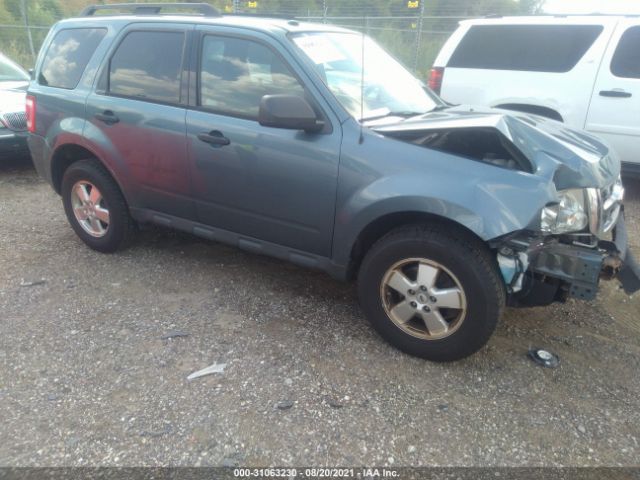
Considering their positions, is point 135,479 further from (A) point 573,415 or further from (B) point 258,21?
(B) point 258,21

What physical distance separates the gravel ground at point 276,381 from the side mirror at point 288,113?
1283mm

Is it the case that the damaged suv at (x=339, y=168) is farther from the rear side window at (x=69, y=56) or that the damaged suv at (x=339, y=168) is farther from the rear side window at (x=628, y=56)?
the rear side window at (x=628, y=56)

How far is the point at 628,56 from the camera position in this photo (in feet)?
18.0

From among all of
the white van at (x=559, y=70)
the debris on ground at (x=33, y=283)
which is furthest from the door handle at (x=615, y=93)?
the debris on ground at (x=33, y=283)

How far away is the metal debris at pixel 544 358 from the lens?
2929 mm

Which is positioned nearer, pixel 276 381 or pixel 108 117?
pixel 276 381

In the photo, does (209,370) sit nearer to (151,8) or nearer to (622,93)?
(151,8)

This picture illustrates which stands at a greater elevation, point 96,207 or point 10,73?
point 10,73

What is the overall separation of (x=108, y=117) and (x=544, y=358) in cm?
343

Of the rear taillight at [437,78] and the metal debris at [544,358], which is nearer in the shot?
the metal debris at [544,358]

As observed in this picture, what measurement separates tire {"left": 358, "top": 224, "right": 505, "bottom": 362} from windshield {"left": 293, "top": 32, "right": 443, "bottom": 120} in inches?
33.1

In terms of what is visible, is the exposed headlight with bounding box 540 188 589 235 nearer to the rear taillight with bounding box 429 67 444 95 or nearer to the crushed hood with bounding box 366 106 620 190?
the crushed hood with bounding box 366 106 620 190

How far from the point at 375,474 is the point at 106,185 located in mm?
3004

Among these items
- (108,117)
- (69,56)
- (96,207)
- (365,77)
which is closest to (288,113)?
(365,77)
